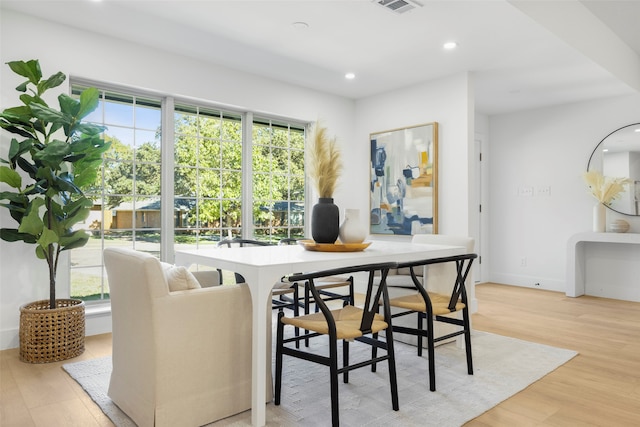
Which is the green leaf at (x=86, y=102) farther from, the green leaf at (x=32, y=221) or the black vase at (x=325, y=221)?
the black vase at (x=325, y=221)

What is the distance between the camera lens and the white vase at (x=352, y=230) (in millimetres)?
2723

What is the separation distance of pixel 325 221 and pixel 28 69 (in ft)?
7.51

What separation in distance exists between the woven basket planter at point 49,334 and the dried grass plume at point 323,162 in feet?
6.58

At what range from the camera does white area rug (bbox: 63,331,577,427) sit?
6.89 feet

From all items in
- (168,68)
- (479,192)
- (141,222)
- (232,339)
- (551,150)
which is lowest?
(232,339)

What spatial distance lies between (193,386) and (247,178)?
299 cm

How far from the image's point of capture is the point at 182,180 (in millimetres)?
4293

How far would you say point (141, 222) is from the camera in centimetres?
404

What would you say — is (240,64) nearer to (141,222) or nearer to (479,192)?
(141,222)

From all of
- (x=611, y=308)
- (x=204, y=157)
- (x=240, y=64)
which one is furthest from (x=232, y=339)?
(x=611, y=308)

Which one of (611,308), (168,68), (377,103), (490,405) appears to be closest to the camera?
(490,405)

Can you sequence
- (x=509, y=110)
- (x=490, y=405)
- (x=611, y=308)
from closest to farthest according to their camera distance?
(x=490, y=405)
(x=611, y=308)
(x=509, y=110)

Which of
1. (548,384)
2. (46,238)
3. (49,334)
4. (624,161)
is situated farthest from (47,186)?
(624,161)

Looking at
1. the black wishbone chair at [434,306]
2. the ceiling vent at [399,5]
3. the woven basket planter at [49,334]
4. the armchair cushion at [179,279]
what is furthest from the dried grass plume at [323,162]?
the woven basket planter at [49,334]
